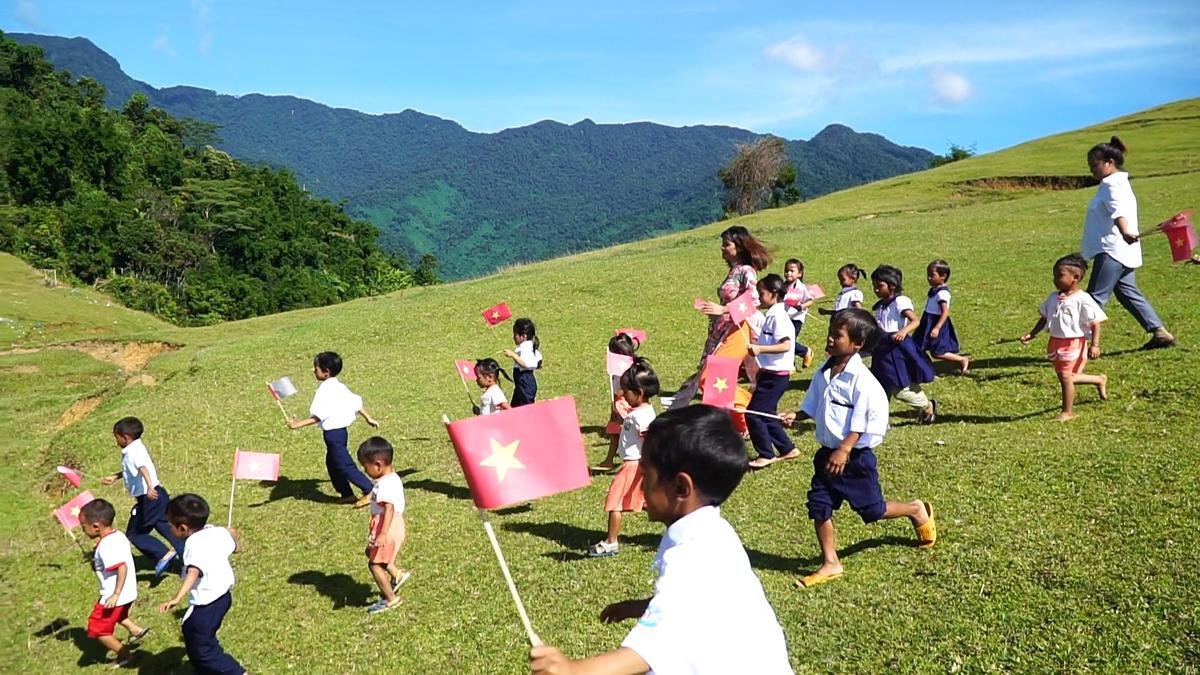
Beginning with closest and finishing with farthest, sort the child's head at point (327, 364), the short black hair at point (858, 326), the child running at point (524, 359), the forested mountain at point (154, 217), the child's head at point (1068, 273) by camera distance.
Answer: the short black hair at point (858, 326)
the child's head at point (1068, 273)
the child's head at point (327, 364)
the child running at point (524, 359)
the forested mountain at point (154, 217)

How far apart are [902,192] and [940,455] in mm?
37903

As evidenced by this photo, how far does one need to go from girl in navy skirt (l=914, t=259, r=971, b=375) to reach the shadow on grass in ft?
27.4

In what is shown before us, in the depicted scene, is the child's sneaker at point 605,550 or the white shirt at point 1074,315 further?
the white shirt at point 1074,315

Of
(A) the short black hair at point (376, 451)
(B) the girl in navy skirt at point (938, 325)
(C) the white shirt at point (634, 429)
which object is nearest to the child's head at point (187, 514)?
(A) the short black hair at point (376, 451)

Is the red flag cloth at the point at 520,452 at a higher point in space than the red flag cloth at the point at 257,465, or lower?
higher

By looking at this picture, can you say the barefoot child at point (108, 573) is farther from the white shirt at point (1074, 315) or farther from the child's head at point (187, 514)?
the white shirt at point (1074, 315)

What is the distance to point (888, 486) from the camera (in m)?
8.02

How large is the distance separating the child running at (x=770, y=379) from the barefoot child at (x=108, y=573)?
6227 millimetres

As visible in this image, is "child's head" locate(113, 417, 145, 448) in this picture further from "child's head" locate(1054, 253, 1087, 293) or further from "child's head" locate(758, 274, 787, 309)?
"child's head" locate(1054, 253, 1087, 293)

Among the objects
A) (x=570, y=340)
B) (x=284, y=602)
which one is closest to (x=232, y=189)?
(x=570, y=340)

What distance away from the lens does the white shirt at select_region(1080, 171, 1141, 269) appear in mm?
9680

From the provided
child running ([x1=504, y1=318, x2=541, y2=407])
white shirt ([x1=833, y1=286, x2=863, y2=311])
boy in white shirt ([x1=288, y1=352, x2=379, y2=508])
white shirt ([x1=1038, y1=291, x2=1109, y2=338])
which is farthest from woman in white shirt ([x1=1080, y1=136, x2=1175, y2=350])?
boy in white shirt ([x1=288, y1=352, x2=379, y2=508])

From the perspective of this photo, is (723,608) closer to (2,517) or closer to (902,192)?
(2,517)

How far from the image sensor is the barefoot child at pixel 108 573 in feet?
22.9
